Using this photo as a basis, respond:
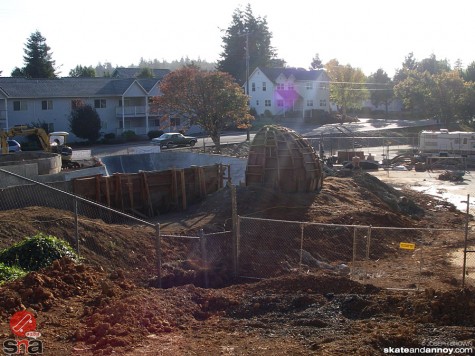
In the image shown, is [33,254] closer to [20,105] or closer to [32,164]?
[32,164]

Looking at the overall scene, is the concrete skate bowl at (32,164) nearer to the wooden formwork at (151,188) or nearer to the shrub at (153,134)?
the wooden formwork at (151,188)

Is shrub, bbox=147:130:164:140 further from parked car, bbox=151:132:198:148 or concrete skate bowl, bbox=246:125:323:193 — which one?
concrete skate bowl, bbox=246:125:323:193

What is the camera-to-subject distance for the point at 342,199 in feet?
86.0

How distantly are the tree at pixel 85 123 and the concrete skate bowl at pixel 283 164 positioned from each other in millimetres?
36124

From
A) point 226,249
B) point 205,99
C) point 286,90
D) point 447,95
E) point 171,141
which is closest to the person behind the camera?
point 226,249

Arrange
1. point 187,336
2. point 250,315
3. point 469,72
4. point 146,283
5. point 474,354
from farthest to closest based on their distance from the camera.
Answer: point 469,72 → point 146,283 → point 250,315 → point 187,336 → point 474,354

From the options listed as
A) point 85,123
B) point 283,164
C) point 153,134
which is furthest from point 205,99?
point 283,164

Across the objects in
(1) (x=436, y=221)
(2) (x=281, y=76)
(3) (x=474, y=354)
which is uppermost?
(2) (x=281, y=76)

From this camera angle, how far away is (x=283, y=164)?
26438 mm

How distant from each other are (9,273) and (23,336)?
144 inches

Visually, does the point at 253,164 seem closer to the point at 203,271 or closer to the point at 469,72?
the point at 203,271

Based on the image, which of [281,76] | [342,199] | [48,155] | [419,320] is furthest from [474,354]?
[281,76]

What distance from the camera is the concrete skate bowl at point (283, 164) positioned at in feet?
85.8

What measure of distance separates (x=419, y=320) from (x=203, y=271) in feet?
22.0
